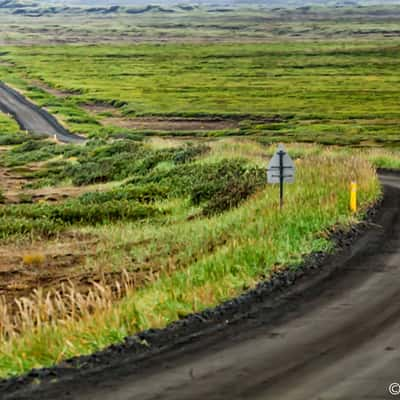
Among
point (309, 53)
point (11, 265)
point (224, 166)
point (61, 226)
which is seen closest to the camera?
point (11, 265)

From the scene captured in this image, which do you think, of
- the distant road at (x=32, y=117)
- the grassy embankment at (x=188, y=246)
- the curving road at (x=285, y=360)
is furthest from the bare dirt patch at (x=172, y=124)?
the curving road at (x=285, y=360)

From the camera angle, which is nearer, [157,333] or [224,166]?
[157,333]

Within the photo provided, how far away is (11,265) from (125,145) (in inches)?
1232

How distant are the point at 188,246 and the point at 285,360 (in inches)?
488

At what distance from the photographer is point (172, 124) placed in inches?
3846

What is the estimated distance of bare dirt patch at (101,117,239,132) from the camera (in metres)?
93.7

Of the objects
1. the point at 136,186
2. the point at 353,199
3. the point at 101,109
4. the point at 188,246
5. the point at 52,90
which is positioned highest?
the point at 353,199

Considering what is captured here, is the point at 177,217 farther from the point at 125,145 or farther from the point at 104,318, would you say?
the point at 125,145

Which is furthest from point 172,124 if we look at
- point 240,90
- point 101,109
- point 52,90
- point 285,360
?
point 285,360

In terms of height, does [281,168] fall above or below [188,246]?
above

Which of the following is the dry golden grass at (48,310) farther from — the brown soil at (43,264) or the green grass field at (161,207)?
the brown soil at (43,264)

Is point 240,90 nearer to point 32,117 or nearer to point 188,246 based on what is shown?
point 32,117

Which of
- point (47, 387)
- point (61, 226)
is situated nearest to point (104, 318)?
point (47, 387)

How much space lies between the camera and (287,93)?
121 m
